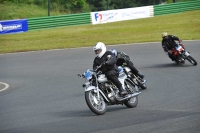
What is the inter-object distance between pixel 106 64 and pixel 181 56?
933 cm

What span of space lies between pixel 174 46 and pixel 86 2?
1301 inches

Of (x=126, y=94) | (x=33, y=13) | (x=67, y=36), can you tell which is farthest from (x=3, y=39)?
(x=126, y=94)

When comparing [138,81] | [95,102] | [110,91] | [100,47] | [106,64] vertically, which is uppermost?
[100,47]

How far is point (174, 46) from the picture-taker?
2042cm

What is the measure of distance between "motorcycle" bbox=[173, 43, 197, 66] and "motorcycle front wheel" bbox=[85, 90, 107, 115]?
942 centimetres

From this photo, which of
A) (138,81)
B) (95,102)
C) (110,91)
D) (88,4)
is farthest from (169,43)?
(88,4)

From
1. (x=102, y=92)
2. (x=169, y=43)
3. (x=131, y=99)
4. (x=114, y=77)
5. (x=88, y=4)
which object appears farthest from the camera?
(x=88, y=4)

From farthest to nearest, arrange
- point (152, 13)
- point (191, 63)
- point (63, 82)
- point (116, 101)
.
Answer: point (152, 13)
point (191, 63)
point (63, 82)
point (116, 101)

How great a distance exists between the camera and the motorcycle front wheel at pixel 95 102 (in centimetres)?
1056

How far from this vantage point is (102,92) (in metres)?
11.0

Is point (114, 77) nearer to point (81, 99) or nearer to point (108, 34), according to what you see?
point (81, 99)

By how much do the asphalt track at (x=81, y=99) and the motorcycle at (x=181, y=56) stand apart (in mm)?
254

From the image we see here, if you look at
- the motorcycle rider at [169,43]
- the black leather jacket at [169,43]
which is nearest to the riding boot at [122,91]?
the motorcycle rider at [169,43]

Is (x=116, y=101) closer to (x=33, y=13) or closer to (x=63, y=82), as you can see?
(x=63, y=82)
